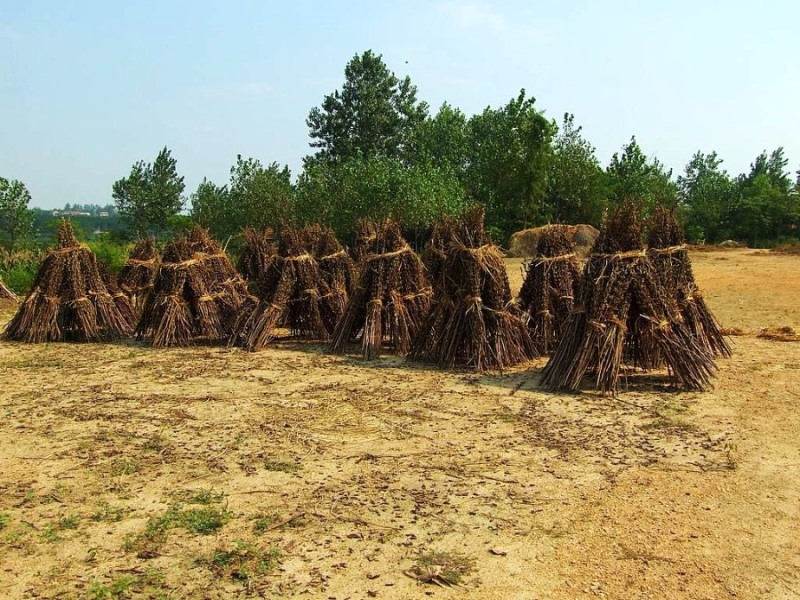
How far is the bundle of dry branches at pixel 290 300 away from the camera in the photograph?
1044 cm

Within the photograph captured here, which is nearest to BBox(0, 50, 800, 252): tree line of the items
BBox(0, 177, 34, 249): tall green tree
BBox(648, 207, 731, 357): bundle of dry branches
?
BBox(0, 177, 34, 249): tall green tree

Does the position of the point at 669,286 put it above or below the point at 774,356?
above

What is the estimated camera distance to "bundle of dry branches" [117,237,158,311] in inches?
488

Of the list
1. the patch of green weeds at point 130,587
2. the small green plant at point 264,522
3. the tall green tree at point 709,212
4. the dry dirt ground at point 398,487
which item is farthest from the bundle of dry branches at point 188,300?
the tall green tree at point 709,212

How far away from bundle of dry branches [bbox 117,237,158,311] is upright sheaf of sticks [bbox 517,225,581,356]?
6695 millimetres

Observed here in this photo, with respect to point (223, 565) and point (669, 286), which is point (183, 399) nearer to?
point (223, 565)

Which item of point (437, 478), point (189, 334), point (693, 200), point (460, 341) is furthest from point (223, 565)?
point (693, 200)

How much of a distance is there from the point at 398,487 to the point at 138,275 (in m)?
9.14

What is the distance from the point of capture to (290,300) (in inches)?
421

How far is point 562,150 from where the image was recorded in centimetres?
3259

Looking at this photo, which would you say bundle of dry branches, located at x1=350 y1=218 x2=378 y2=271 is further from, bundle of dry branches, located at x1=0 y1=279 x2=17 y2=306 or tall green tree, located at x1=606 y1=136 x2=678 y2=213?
tall green tree, located at x1=606 y1=136 x2=678 y2=213

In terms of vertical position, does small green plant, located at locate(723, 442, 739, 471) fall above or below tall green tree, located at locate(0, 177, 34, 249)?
below

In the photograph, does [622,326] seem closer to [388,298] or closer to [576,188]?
[388,298]

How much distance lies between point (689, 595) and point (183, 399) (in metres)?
5.39
